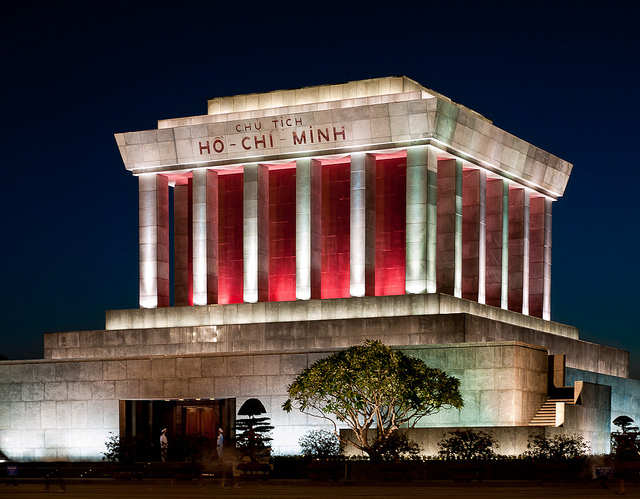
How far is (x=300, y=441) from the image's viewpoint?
48.8 metres

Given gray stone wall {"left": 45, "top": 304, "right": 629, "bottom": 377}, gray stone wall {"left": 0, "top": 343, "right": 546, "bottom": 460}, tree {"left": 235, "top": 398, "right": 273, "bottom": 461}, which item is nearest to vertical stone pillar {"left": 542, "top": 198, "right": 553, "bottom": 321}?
gray stone wall {"left": 45, "top": 304, "right": 629, "bottom": 377}

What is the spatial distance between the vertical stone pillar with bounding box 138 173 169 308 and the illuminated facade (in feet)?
0.26

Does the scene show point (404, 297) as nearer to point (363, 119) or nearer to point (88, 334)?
point (363, 119)

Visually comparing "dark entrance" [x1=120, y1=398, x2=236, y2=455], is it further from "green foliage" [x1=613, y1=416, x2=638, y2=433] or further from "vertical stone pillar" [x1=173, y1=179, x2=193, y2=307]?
"green foliage" [x1=613, y1=416, x2=638, y2=433]

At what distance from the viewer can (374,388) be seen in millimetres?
44031

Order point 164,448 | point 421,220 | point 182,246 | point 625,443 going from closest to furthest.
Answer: point 625,443 < point 164,448 < point 421,220 < point 182,246

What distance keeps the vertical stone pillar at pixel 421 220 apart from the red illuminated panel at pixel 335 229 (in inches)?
181

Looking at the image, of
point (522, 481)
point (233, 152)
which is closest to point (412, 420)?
point (522, 481)

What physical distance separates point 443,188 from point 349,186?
4.53 meters

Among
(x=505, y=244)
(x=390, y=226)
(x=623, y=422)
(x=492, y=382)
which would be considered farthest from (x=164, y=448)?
(x=505, y=244)

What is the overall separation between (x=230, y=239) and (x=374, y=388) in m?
18.2

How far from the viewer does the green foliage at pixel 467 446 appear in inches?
1667

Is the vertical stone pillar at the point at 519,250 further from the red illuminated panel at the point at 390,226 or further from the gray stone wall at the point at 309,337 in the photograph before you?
the red illuminated panel at the point at 390,226

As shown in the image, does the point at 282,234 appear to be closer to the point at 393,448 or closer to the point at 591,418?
the point at 591,418
